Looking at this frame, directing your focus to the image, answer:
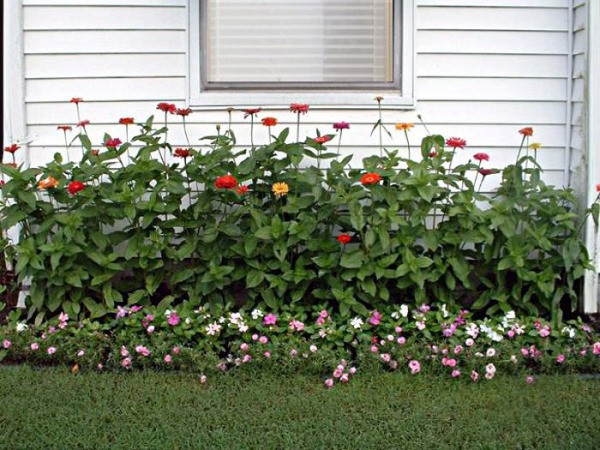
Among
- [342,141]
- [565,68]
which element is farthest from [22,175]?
[565,68]

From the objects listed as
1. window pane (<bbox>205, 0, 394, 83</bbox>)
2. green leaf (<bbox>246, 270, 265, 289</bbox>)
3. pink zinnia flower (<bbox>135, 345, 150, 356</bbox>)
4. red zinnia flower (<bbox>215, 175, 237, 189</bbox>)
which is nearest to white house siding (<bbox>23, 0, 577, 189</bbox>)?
window pane (<bbox>205, 0, 394, 83</bbox>)

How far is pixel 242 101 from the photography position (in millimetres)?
5094

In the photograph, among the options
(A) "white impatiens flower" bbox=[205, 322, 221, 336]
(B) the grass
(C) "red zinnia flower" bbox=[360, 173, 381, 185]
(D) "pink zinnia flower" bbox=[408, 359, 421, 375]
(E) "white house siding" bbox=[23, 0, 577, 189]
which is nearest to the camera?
(B) the grass

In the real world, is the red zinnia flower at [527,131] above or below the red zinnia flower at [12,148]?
above

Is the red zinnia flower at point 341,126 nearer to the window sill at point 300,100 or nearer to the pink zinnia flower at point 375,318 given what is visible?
the window sill at point 300,100

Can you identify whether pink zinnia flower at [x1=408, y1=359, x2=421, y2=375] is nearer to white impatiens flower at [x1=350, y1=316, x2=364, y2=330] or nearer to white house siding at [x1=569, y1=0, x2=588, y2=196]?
white impatiens flower at [x1=350, y1=316, x2=364, y2=330]

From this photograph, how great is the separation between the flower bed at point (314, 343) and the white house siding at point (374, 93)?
1.06m

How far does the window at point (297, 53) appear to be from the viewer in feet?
16.7

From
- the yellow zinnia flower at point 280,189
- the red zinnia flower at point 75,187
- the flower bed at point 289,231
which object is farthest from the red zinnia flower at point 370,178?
the red zinnia flower at point 75,187

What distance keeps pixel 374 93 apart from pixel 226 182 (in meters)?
1.23

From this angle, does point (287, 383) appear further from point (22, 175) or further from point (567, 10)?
point (567, 10)

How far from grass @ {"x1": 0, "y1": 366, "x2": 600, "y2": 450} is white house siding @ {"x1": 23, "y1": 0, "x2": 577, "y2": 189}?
5.00 ft

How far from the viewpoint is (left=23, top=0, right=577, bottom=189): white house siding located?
502cm

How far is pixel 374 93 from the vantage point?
5117 mm
